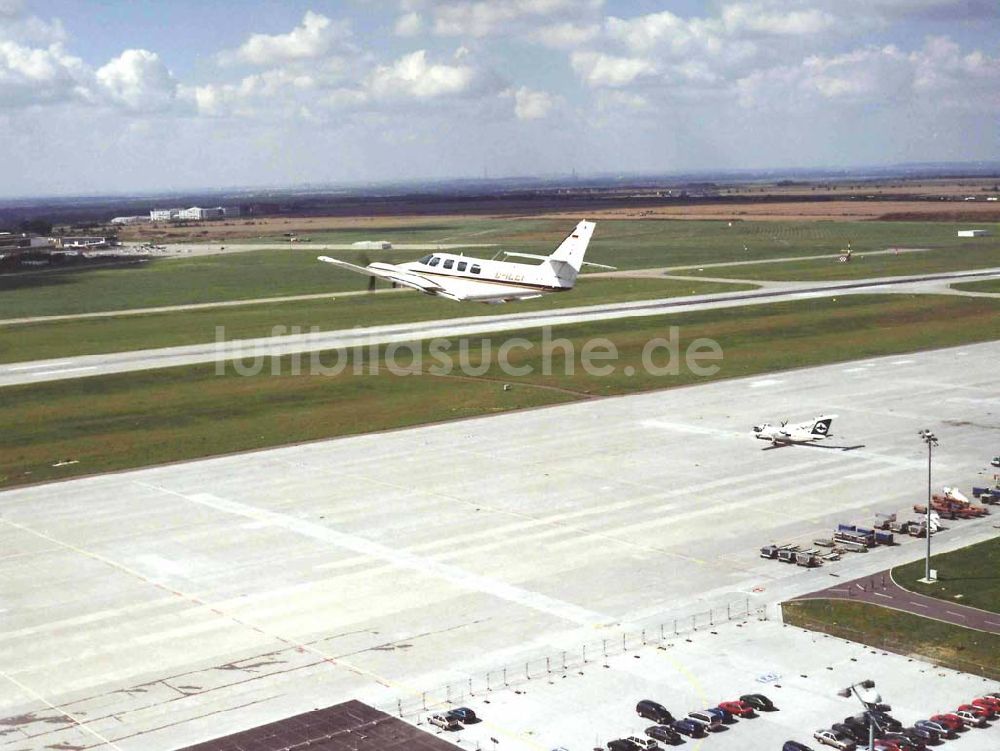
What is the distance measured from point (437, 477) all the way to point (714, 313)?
3949 inches

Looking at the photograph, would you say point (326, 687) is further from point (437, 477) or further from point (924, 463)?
point (924, 463)

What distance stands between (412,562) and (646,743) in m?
27.9

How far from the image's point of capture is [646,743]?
168 ft

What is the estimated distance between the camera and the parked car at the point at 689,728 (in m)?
52.4

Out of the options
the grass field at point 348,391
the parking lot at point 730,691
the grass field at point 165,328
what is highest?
the grass field at point 165,328

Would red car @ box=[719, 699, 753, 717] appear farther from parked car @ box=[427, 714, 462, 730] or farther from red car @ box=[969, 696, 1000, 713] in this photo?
parked car @ box=[427, 714, 462, 730]

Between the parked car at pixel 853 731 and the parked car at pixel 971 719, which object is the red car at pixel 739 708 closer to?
the parked car at pixel 853 731

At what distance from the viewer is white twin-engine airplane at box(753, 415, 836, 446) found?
103438 mm

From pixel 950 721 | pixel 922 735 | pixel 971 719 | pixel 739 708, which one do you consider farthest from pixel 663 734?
pixel 971 719

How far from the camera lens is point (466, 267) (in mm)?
122688

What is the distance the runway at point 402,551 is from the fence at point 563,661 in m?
0.93

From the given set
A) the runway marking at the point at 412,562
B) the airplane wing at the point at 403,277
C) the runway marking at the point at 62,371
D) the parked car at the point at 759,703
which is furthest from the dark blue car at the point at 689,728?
the runway marking at the point at 62,371

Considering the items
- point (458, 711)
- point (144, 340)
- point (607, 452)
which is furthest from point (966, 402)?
point (144, 340)

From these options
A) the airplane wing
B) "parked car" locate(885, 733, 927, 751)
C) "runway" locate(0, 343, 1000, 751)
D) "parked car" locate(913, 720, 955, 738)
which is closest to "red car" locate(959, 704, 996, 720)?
"parked car" locate(913, 720, 955, 738)
